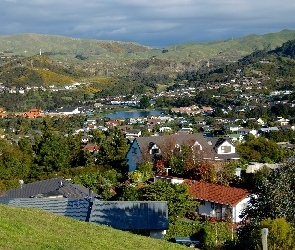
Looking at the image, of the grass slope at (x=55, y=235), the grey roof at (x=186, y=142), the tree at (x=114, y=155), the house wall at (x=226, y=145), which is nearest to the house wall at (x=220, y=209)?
the grey roof at (x=186, y=142)

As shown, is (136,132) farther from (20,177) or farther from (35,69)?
(35,69)

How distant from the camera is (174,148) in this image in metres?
25.2

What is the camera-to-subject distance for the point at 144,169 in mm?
22938

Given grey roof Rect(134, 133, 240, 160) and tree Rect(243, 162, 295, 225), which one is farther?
grey roof Rect(134, 133, 240, 160)

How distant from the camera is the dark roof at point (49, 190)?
1861cm

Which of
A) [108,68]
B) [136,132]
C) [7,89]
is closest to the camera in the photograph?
[136,132]

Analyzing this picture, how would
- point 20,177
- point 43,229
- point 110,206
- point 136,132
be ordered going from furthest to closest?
1. point 136,132
2. point 20,177
3. point 110,206
4. point 43,229

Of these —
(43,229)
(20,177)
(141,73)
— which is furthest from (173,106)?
(43,229)

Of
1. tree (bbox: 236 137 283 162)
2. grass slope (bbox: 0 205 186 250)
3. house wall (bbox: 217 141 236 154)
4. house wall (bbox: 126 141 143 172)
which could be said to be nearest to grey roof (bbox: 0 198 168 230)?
grass slope (bbox: 0 205 186 250)

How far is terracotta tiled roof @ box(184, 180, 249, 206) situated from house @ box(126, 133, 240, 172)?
4.54m

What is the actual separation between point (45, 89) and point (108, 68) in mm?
56465

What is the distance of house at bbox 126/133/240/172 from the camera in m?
25.7

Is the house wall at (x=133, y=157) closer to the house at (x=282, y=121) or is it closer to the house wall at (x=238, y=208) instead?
the house wall at (x=238, y=208)

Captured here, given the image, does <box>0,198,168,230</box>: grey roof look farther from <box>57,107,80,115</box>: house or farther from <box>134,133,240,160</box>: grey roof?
<box>57,107,80,115</box>: house
